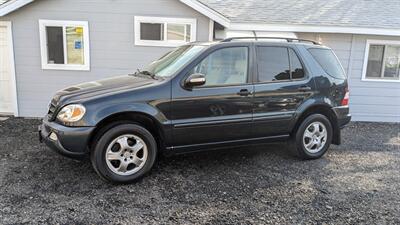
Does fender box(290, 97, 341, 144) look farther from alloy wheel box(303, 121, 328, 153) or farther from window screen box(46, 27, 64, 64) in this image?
window screen box(46, 27, 64, 64)

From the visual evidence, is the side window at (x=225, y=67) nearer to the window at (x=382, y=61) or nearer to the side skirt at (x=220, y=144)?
the side skirt at (x=220, y=144)

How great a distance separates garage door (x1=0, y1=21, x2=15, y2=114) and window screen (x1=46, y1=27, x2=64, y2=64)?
0.91 m

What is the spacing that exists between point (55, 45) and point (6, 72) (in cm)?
149

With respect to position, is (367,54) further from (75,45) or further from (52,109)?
(52,109)

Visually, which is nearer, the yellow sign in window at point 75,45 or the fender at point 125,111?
the fender at point 125,111

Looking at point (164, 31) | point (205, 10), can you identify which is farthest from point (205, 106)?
point (164, 31)

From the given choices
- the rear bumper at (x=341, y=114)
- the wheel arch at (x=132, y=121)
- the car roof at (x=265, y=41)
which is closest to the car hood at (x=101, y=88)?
the wheel arch at (x=132, y=121)

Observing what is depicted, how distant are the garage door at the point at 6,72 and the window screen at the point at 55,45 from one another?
2.99ft

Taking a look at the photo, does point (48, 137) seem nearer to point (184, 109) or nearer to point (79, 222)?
point (79, 222)

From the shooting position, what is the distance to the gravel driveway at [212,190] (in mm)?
3818

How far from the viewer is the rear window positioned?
571 centimetres

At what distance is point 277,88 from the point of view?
17.3 feet

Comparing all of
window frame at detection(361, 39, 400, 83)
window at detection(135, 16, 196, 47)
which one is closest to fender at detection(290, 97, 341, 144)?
window at detection(135, 16, 196, 47)

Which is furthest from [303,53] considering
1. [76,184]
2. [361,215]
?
[76,184]
